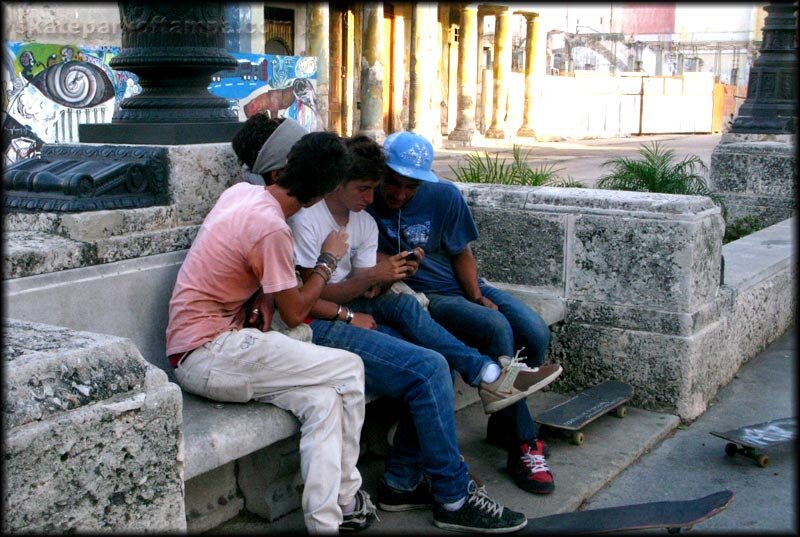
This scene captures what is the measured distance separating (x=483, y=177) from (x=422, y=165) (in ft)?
8.80

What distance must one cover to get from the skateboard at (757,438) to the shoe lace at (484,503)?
133 cm

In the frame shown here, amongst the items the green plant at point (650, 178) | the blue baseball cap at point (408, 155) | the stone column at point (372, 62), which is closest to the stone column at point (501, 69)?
the stone column at point (372, 62)

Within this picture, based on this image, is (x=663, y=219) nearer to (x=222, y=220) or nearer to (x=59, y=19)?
(x=222, y=220)

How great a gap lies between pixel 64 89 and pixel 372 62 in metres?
7.84

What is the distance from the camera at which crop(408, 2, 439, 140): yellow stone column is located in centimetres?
2194

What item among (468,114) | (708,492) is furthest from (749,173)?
(468,114)

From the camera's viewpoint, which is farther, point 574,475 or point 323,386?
point 574,475

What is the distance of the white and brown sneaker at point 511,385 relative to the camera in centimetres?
367

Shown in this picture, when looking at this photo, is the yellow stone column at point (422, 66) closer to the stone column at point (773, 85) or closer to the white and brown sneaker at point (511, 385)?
the stone column at point (773, 85)

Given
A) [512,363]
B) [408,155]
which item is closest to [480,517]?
[512,363]

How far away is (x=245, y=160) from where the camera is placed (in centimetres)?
367

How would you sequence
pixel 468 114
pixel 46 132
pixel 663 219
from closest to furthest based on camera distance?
pixel 663 219, pixel 46 132, pixel 468 114

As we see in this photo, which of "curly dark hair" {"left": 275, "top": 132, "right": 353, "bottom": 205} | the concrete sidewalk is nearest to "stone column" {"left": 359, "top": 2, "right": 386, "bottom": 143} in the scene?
the concrete sidewalk

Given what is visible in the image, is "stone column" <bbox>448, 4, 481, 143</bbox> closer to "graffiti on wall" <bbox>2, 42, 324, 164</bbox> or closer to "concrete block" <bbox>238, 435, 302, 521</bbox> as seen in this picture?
"graffiti on wall" <bbox>2, 42, 324, 164</bbox>
